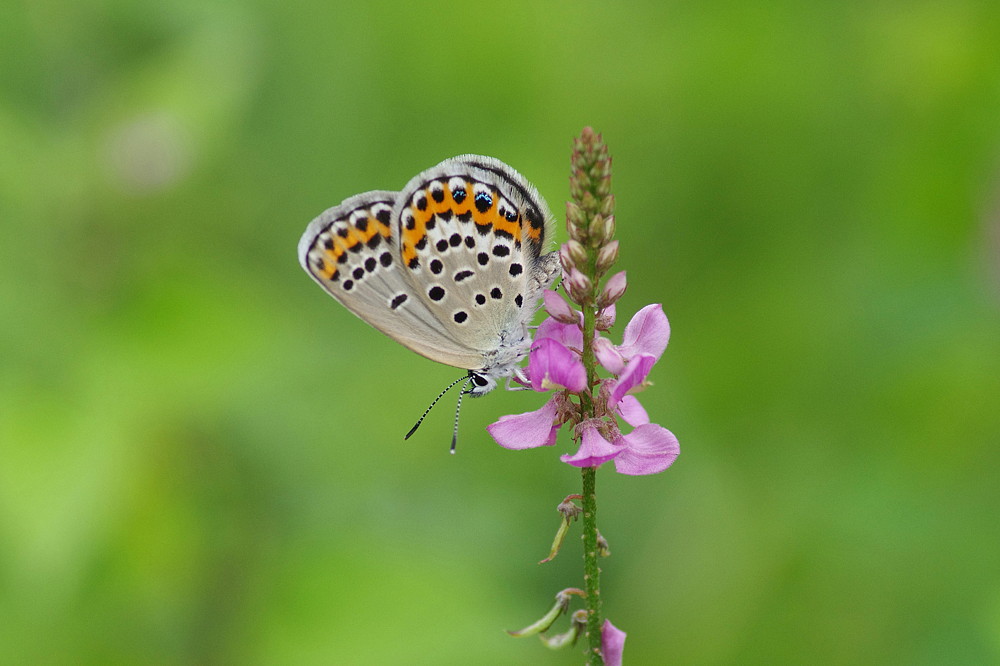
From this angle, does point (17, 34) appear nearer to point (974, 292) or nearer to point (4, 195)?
point (4, 195)

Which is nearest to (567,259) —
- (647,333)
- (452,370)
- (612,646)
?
(647,333)

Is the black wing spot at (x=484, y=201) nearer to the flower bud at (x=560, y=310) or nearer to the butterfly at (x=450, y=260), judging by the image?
the butterfly at (x=450, y=260)

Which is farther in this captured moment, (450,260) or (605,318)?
(450,260)

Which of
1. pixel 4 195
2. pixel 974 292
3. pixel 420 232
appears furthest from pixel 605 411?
pixel 974 292

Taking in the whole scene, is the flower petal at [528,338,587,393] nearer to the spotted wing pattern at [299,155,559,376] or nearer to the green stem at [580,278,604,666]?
the green stem at [580,278,604,666]

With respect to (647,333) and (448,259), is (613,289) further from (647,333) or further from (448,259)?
(448,259)

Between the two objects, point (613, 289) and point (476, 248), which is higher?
point (613, 289)

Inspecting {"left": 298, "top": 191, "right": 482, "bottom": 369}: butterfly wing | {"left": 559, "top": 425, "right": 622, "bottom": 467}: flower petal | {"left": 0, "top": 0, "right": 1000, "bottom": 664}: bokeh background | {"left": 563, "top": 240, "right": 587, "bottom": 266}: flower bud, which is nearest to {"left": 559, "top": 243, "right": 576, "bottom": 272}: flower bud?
{"left": 563, "top": 240, "right": 587, "bottom": 266}: flower bud
